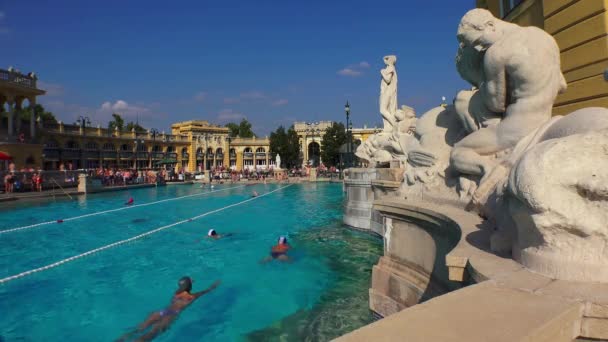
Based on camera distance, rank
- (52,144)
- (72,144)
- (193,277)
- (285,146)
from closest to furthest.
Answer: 1. (193,277)
2. (52,144)
3. (72,144)
4. (285,146)

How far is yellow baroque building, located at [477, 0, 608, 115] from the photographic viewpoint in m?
8.00

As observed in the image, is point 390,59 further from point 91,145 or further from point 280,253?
point 91,145

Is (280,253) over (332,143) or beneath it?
beneath

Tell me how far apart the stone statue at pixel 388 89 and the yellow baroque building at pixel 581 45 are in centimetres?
495

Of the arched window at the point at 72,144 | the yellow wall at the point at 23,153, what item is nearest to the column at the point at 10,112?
the yellow wall at the point at 23,153

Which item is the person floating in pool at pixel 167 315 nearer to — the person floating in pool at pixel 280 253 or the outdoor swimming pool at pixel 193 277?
the outdoor swimming pool at pixel 193 277

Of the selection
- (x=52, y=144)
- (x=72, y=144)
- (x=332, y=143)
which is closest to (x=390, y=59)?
(x=332, y=143)

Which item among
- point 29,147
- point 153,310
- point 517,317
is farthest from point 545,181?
point 29,147

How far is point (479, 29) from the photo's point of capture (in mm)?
4148

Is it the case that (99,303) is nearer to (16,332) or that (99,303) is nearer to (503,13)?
(16,332)

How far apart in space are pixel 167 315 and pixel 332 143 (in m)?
51.9

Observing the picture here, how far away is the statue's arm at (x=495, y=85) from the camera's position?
3.93 m

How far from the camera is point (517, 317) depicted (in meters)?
1.79

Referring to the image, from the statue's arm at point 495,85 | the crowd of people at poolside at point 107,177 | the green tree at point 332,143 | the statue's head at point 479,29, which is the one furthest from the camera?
the green tree at point 332,143
